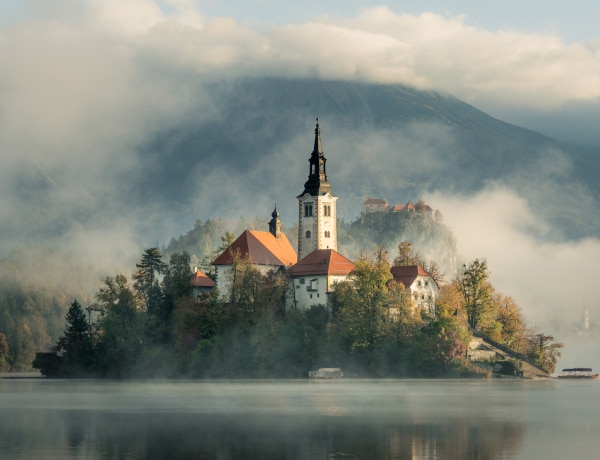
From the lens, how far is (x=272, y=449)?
56.1 m

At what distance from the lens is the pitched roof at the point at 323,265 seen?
161m

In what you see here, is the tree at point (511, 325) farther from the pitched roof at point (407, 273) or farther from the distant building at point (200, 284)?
the distant building at point (200, 284)

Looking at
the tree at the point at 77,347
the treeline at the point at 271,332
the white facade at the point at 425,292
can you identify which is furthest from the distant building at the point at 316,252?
the tree at the point at 77,347

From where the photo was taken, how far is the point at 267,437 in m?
61.8

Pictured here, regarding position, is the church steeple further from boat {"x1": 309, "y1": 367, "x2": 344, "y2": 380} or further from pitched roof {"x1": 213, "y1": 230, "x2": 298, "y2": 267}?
boat {"x1": 309, "y1": 367, "x2": 344, "y2": 380}

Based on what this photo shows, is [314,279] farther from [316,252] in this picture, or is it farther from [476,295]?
[476,295]

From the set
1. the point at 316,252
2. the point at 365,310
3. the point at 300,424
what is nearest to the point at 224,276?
the point at 316,252

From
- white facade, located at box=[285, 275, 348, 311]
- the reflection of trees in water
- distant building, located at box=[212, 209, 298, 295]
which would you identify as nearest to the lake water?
the reflection of trees in water

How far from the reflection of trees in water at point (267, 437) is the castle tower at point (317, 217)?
337ft

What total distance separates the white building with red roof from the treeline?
10.5 ft

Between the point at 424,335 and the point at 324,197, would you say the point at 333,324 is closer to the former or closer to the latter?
the point at 424,335

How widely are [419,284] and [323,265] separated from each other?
1388 cm

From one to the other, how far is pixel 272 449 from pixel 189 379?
95.6m

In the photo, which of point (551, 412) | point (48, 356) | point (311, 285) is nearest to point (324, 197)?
point (311, 285)
